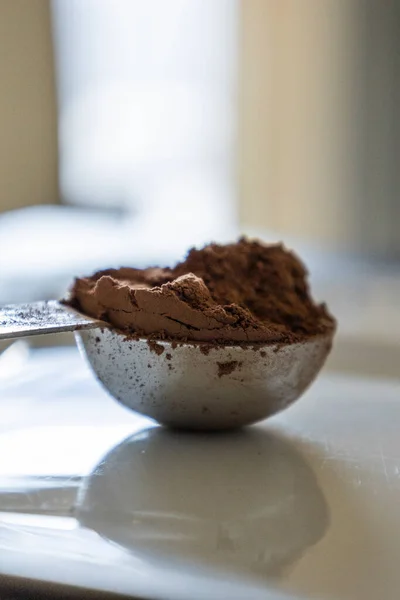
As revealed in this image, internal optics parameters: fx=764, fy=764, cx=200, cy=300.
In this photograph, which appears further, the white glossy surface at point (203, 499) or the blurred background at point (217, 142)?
the blurred background at point (217, 142)

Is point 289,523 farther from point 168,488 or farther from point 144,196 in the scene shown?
point 144,196

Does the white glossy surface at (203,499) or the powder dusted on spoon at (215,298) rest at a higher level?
the powder dusted on spoon at (215,298)

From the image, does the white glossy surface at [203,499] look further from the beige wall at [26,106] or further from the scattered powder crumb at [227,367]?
the beige wall at [26,106]

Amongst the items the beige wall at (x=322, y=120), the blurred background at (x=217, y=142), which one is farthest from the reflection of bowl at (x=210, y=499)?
the beige wall at (x=322, y=120)

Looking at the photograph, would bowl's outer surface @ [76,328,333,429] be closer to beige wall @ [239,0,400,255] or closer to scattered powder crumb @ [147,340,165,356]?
scattered powder crumb @ [147,340,165,356]

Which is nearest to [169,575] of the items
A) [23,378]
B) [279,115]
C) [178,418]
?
[178,418]

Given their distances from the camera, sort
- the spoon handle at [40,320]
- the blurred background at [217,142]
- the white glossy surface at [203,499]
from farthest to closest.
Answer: the blurred background at [217,142] → the spoon handle at [40,320] → the white glossy surface at [203,499]

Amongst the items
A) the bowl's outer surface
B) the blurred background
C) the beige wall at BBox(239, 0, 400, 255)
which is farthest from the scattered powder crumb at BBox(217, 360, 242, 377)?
the beige wall at BBox(239, 0, 400, 255)
